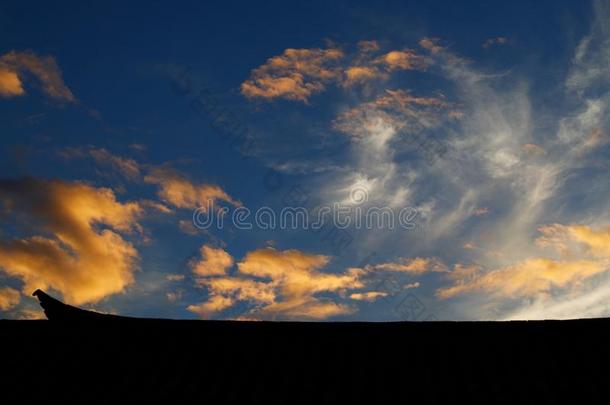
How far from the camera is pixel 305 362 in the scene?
758 cm

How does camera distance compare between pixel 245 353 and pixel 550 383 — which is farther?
pixel 245 353

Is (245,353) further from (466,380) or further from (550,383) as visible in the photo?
(550,383)

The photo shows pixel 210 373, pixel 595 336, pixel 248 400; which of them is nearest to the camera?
pixel 248 400

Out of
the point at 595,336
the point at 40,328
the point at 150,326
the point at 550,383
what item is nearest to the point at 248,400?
the point at 150,326

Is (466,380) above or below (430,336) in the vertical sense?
below

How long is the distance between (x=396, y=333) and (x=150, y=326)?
165 inches

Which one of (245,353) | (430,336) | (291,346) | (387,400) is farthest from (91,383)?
(430,336)

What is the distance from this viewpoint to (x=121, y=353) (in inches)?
303

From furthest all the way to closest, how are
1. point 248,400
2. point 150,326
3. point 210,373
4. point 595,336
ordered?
point 150,326
point 595,336
point 210,373
point 248,400

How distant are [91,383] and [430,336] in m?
5.29

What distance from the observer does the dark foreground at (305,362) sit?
22.5 ft

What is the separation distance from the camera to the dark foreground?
22.5 ft

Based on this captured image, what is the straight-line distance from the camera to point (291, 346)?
7.93 metres

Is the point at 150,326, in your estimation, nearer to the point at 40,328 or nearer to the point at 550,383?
the point at 40,328
